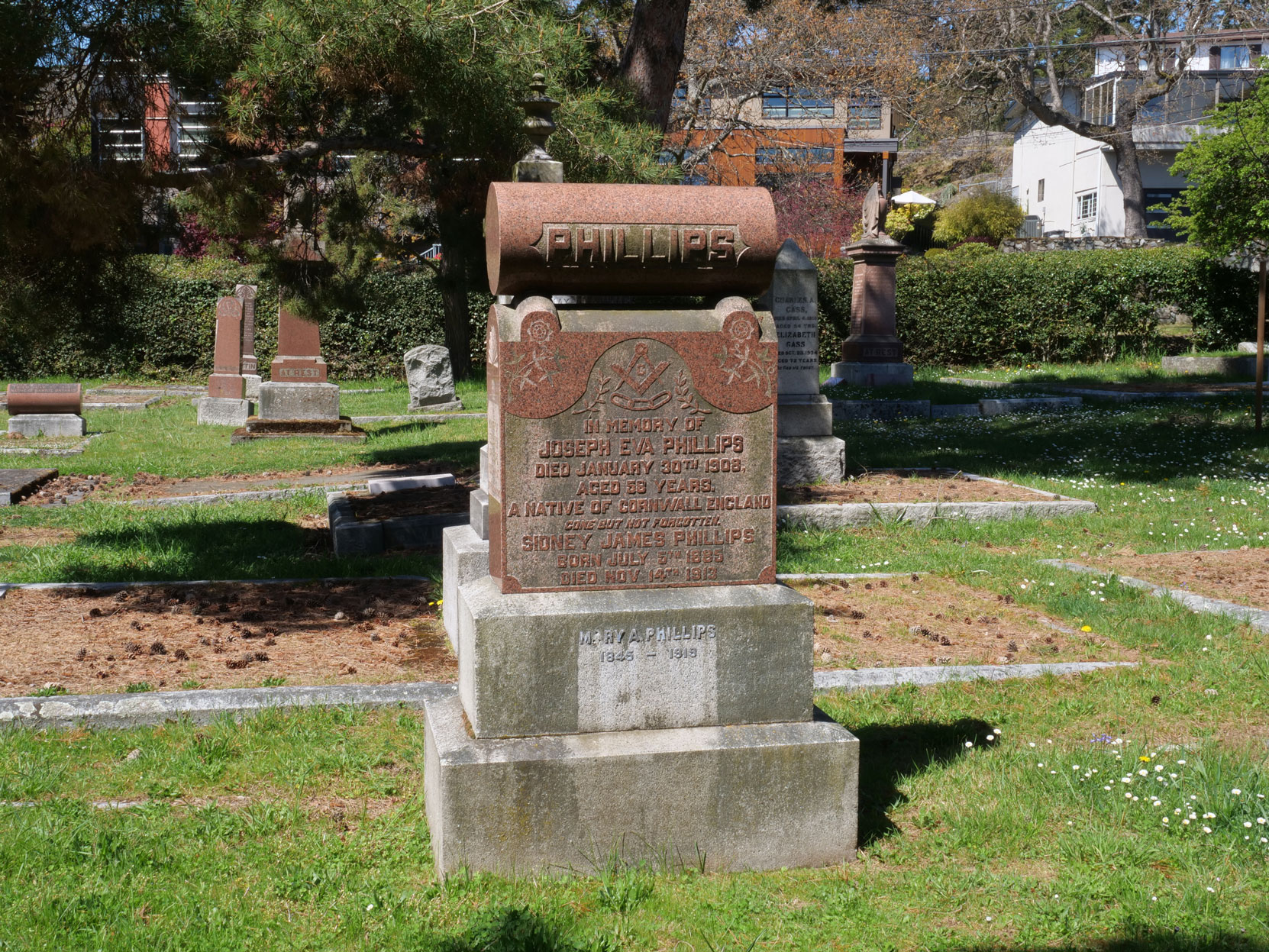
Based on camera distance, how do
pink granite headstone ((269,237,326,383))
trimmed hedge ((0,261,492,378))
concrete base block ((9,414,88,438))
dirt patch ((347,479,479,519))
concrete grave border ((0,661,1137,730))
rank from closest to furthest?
concrete grave border ((0,661,1137,730)) < dirt patch ((347,479,479,519)) < concrete base block ((9,414,88,438)) < pink granite headstone ((269,237,326,383)) < trimmed hedge ((0,261,492,378))

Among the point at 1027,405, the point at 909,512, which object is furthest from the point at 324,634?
the point at 1027,405

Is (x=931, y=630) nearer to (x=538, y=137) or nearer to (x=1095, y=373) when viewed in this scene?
(x=538, y=137)

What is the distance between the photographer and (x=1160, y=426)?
15039 millimetres

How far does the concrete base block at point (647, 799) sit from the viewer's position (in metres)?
3.45

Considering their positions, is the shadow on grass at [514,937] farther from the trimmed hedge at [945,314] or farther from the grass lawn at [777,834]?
the trimmed hedge at [945,314]

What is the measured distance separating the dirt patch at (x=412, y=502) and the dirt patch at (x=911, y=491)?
2695 mm

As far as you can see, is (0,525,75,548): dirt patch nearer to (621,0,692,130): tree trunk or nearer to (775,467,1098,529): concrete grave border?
(775,467,1098,529): concrete grave border

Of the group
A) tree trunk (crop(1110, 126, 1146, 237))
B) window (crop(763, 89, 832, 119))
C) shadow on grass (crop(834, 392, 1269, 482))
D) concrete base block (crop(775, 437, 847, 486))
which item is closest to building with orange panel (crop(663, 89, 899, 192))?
window (crop(763, 89, 832, 119))

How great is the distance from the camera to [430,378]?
18750 mm

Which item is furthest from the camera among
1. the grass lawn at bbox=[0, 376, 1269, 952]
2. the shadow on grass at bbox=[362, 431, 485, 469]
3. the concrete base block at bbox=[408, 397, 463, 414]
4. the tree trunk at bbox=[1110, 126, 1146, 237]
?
the tree trunk at bbox=[1110, 126, 1146, 237]

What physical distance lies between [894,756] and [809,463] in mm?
6860

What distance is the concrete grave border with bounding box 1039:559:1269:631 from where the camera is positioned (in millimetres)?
6082

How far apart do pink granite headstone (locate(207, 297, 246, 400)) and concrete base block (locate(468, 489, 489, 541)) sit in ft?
43.3

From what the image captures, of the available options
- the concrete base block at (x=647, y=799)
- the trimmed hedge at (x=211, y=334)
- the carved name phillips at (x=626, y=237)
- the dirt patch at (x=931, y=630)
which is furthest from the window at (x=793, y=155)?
the concrete base block at (x=647, y=799)
